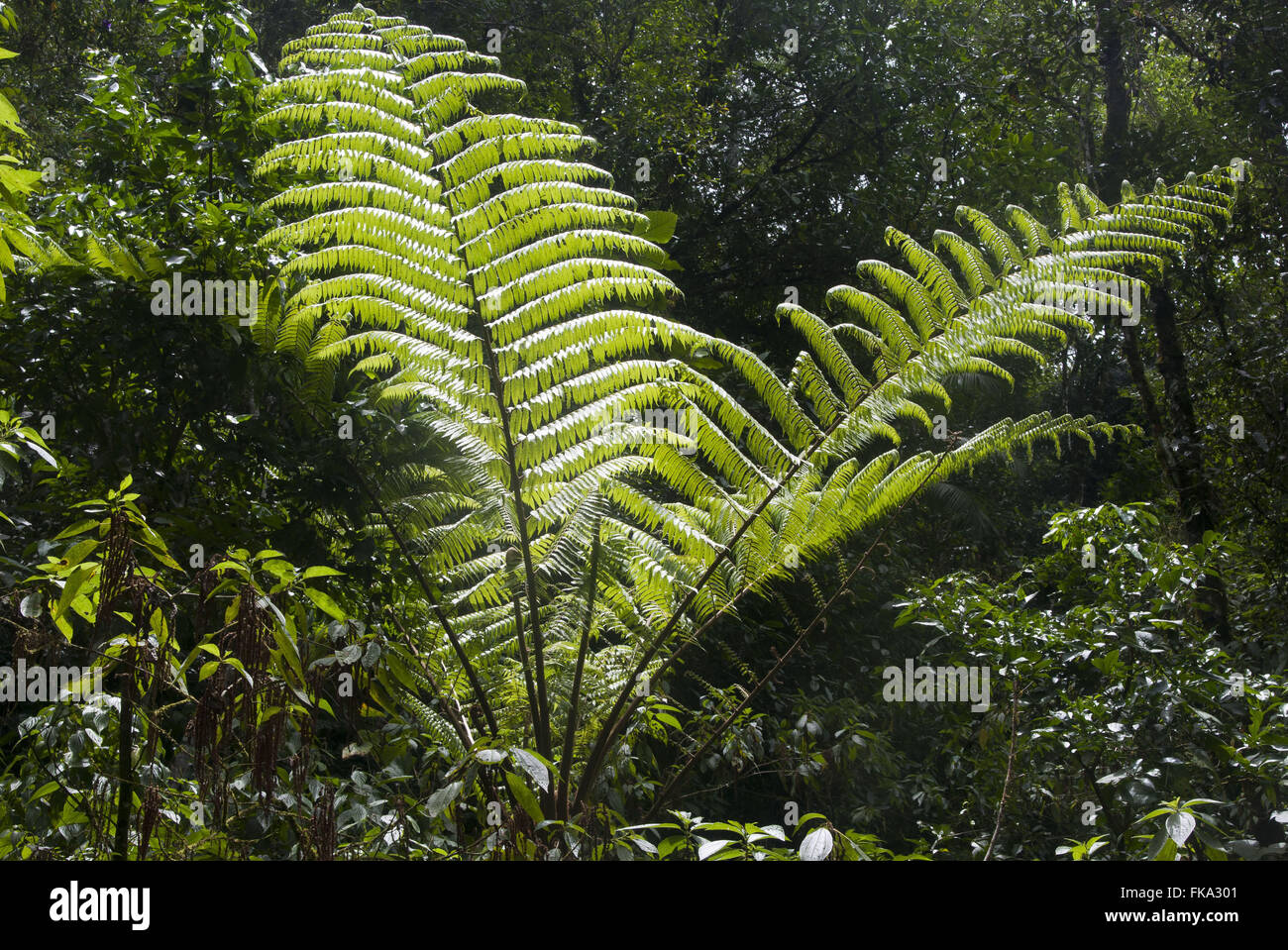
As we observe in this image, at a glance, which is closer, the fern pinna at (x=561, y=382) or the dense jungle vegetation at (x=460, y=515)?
the dense jungle vegetation at (x=460, y=515)

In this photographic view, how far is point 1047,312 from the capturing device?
240cm

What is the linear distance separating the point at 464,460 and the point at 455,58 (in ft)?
3.57

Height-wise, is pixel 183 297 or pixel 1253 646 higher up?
pixel 183 297

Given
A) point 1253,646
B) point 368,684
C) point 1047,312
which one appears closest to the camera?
point 368,684

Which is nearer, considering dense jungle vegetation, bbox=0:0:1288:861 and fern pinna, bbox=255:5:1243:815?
dense jungle vegetation, bbox=0:0:1288:861

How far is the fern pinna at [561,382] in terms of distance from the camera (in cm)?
230

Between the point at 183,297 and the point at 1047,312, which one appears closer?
the point at 1047,312

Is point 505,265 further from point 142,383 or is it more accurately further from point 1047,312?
point 1047,312

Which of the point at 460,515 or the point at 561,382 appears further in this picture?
the point at 460,515

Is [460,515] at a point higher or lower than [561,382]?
lower

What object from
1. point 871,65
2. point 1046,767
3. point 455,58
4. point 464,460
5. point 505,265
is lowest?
point 1046,767

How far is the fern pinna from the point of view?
230cm

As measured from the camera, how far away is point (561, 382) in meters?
2.45
